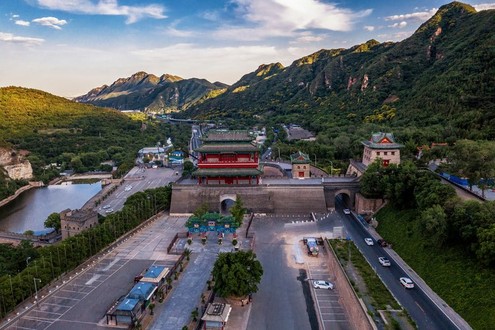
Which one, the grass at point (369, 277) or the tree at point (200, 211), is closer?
the grass at point (369, 277)

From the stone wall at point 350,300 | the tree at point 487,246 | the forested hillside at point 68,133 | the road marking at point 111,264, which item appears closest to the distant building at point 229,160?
the road marking at point 111,264

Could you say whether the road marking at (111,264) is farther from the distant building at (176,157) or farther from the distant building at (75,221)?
the distant building at (176,157)

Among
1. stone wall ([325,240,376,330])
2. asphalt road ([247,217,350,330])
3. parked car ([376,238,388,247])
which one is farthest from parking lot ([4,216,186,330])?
parked car ([376,238,388,247])

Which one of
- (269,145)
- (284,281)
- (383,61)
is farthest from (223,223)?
(383,61)

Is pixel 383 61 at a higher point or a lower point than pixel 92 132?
higher

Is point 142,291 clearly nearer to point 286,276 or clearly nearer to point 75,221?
point 286,276

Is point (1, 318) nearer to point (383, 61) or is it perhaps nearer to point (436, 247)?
point (436, 247)
